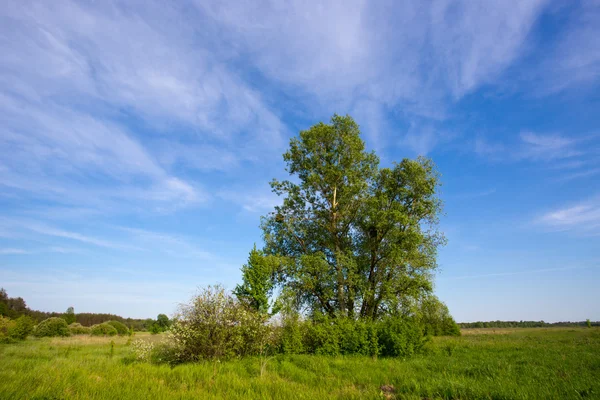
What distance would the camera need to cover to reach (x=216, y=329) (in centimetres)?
1631

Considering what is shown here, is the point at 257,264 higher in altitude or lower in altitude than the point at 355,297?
higher

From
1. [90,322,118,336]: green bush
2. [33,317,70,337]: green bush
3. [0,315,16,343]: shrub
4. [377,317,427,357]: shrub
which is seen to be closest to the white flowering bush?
[377,317,427,357]: shrub

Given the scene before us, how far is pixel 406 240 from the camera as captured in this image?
22.0 metres

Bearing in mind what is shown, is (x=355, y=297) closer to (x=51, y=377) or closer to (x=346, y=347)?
(x=346, y=347)

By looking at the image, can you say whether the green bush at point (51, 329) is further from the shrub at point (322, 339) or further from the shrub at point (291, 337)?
the shrub at point (322, 339)

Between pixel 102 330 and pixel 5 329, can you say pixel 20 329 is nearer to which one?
pixel 5 329

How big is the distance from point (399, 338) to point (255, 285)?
29.4 ft

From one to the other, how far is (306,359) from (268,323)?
3753 mm

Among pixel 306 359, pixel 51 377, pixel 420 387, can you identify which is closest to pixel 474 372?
pixel 420 387

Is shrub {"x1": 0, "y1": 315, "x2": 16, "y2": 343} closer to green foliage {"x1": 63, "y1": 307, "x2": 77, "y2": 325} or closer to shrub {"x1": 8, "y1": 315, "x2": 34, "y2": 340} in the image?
shrub {"x1": 8, "y1": 315, "x2": 34, "y2": 340}

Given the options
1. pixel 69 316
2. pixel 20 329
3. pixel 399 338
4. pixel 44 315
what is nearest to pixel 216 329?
pixel 399 338

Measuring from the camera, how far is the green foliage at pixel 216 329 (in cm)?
1598

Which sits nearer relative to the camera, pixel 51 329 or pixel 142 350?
pixel 142 350

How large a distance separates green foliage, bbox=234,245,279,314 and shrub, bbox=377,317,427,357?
23.3 feet
